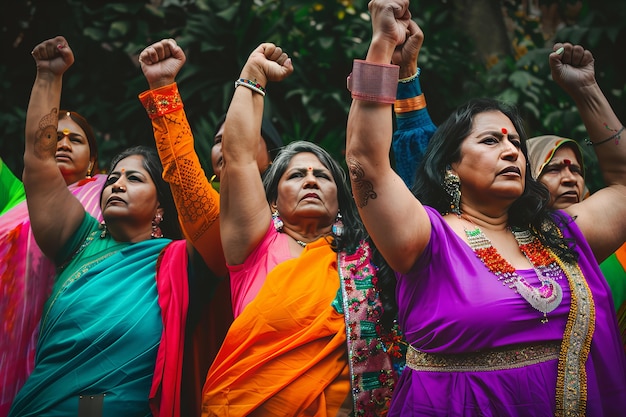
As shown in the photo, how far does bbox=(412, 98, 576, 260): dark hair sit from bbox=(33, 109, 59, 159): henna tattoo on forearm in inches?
69.2

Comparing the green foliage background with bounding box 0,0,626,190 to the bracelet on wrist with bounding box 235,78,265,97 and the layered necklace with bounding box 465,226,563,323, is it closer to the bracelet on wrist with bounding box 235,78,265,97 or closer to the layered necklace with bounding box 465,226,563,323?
the bracelet on wrist with bounding box 235,78,265,97

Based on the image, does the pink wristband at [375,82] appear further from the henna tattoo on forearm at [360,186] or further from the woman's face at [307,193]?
the woman's face at [307,193]

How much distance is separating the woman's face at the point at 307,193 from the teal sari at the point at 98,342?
73cm

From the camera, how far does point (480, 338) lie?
2.28 m

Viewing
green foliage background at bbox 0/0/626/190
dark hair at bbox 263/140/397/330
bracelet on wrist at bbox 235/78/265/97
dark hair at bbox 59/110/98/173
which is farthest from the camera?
green foliage background at bbox 0/0/626/190

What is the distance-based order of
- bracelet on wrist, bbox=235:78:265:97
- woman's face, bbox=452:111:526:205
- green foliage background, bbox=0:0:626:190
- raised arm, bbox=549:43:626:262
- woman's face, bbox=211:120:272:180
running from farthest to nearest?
green foliage background, bbox=0:0:626:190 < woman's face, bbox=211:120:272:180 < bracelet on wrist, bbox=235:78:265:97 < raised arm, bbox=549:43:626:262 < woman's face, bbox=452:111:526:205

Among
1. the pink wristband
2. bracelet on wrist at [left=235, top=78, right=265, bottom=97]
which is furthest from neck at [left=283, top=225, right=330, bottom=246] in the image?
the pink wristband

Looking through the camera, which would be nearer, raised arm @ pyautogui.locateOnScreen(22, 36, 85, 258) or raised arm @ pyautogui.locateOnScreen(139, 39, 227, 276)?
raised arm @ pyautogui.locateOnScreen(139, 39, 227, 276)

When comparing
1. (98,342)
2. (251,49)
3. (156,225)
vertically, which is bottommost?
(98,342)

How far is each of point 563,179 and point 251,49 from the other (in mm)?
2892

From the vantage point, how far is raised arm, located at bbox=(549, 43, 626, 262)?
2.70m

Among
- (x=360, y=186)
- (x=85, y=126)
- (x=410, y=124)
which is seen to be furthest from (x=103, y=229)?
(x=360, y=186)

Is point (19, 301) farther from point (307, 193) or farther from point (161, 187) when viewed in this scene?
point (307, 193)

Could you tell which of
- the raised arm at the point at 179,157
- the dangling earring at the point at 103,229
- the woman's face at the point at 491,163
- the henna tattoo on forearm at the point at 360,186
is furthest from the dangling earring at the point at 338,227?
the dangling earring at the point at 103,229
